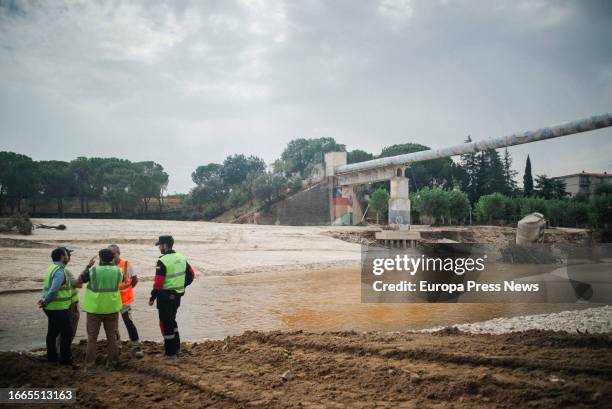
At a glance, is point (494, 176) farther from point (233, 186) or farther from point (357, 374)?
point (357, 374)

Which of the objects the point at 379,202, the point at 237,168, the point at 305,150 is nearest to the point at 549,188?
the point at 379,202

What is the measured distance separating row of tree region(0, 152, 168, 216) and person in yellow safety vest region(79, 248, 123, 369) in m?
49.6

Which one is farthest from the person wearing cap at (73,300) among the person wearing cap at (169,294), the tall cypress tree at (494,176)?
the tall cypress tree at (494,176)

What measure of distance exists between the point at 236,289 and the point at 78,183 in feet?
160

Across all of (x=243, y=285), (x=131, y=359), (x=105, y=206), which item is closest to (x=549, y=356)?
(x=131, y=359)

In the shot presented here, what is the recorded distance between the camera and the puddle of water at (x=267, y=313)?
379 inches

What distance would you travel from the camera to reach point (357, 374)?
571cm

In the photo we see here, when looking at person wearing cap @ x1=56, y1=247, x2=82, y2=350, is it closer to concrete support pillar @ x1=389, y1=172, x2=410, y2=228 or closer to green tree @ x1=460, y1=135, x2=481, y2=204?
concrete support pillar @ x1=389, y1=172, x2=410, y2=228

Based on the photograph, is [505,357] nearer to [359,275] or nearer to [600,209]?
[359,275]

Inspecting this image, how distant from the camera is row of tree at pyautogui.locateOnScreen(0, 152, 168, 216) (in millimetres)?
48250

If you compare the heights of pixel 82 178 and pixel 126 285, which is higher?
pixel 82 178

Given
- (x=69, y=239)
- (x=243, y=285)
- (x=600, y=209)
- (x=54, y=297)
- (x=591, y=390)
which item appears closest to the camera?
(x=591, y=390)

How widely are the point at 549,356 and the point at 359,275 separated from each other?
48.3 ft

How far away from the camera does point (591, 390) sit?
4.60m
